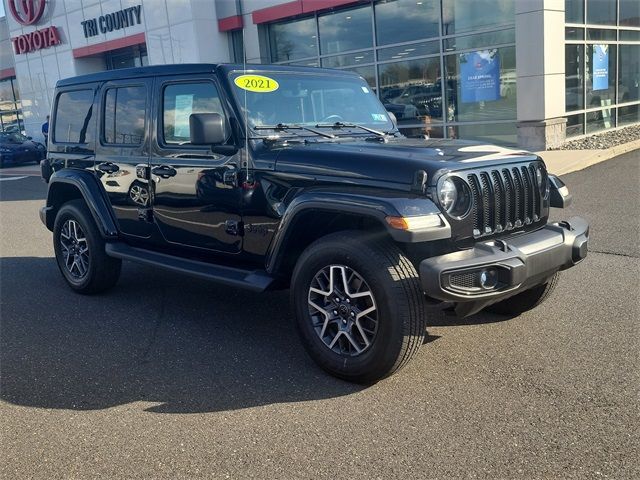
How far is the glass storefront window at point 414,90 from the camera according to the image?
15.8m

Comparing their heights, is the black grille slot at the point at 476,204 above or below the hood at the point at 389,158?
below

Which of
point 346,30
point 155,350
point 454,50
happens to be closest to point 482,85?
point 454,50

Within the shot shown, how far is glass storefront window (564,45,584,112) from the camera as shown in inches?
575

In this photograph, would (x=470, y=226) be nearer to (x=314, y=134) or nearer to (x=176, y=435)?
(x=314, y=134)

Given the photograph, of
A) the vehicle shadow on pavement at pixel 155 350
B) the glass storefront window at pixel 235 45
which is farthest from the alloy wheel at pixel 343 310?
the glass storefront window at pixel 235 45

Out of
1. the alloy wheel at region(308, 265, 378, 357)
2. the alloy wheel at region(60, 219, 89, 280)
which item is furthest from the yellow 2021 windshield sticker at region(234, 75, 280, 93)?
the alloy wheel at region(60, 219, 89, 280)

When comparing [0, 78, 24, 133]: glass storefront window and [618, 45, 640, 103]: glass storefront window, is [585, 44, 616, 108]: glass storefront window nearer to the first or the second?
[618, 45, 640, 103]: glass storefront window

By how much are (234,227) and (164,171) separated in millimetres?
878

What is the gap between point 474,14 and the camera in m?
14.7

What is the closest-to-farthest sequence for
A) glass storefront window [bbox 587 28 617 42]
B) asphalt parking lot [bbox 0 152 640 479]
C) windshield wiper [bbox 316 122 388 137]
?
1. asphalt parking lot [bbox 0 152 640 479]
2. windshield wiper [bbox 316 122 388 137]
3. glass storefront window [bbox 587 28 617 42]

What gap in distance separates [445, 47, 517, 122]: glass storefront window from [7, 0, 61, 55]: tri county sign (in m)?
17.4

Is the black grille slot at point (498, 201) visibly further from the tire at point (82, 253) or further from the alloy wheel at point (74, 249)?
the alloy wheel at point (74, 249)

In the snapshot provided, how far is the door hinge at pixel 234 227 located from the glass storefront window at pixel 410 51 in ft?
40.7

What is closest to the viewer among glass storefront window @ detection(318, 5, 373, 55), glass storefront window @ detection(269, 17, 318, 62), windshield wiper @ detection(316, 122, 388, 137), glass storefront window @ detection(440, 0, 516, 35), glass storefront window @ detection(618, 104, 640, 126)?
windshield wiper @ detection(316, 122, 388, 137)
